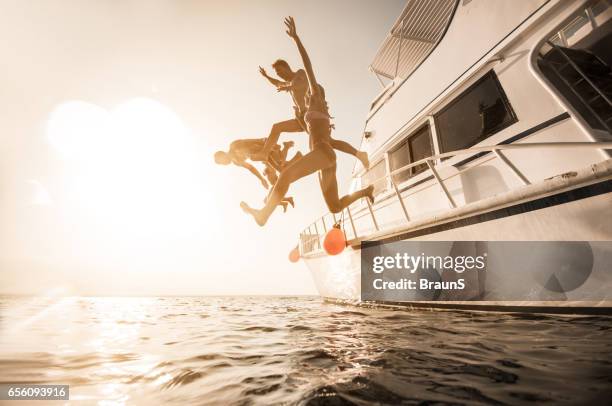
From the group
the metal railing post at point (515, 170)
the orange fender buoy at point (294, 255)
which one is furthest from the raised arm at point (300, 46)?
the orange fender buoy at point (294, 255)

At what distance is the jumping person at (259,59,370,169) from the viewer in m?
4.06

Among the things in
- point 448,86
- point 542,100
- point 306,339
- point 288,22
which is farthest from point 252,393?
point 448,86

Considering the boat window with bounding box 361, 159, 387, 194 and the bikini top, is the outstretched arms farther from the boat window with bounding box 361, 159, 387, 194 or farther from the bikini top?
the boat window with bounding box 361, 159, 387, 194

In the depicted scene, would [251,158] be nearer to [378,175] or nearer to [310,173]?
[310,173]

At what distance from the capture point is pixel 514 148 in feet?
9.09

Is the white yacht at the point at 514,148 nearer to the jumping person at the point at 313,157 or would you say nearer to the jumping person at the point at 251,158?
the jumping person at the point at 313,157

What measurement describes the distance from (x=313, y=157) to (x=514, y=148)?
207 centimetres

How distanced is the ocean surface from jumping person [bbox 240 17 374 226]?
5.39ft

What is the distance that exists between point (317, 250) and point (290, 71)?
4.39 m

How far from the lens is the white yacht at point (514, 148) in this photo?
101 inches

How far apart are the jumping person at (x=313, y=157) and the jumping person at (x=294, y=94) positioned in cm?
38

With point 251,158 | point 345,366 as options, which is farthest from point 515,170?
point 251,158

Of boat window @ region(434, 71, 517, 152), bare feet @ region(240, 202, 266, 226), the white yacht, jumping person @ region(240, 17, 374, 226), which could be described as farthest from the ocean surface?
boat window @ region(434, 71, 517, 152)

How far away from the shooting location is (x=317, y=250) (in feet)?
23.7
